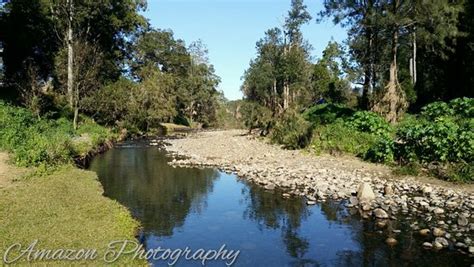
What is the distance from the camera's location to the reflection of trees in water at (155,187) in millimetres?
10883

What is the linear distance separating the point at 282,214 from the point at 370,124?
11.1 m

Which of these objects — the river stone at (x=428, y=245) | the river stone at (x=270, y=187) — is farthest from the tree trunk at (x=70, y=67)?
the river stone at (x=428, y=245)

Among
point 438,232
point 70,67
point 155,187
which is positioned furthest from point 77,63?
point 438,232

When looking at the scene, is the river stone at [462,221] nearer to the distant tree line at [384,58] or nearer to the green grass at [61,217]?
the green grass at [61,217]

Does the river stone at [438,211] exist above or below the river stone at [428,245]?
above

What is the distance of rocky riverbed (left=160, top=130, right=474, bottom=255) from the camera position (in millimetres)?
9336

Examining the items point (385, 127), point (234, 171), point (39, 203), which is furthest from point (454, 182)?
point (39, 203)

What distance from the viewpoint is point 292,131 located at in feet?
78.7

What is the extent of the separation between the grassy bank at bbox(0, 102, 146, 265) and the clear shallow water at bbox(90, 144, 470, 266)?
2.81 feet

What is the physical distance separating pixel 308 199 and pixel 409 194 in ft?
10.00

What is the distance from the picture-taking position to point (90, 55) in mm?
33812

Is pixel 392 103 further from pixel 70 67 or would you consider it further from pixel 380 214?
pixel 70 67

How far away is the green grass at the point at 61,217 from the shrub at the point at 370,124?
13582mm

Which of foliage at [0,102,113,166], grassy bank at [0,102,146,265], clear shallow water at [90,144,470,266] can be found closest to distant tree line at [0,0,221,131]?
foliage at [0,102,113,166]
